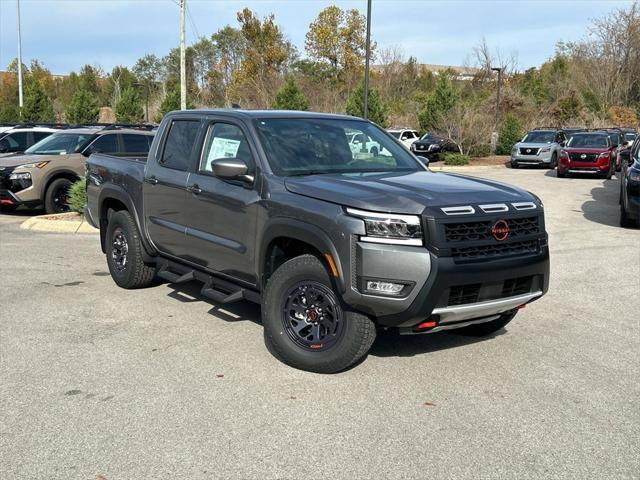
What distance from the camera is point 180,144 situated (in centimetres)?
640

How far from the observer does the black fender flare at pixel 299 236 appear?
4477 mm

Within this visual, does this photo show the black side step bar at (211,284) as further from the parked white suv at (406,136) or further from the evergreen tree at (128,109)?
Answer: the evergreen tree at (128,109)

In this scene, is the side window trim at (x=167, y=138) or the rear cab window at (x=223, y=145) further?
the side window trim at (x=167, y=138)

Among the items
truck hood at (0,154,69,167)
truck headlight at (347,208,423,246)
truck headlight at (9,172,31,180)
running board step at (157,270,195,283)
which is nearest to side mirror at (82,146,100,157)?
truck hood at (0,154,69,167)

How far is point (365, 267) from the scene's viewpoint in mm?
4348

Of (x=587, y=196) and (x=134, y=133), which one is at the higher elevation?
(x=134, y=133)

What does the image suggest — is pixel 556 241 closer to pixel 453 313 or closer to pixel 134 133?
pixel 453 313

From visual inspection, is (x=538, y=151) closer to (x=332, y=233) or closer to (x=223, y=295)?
(x=223, y=295)

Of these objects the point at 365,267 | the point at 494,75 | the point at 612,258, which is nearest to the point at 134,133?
the point at 612,258

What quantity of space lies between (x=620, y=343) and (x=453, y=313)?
2148 mm

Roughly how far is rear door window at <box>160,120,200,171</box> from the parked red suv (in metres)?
20.3

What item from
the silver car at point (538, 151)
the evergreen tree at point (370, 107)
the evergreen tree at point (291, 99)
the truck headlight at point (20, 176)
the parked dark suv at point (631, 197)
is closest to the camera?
the parked dark suv at point (631, 197)

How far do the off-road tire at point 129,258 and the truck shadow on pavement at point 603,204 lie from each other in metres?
9.58

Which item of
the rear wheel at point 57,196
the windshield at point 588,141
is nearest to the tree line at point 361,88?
the windshield at point 588,141
